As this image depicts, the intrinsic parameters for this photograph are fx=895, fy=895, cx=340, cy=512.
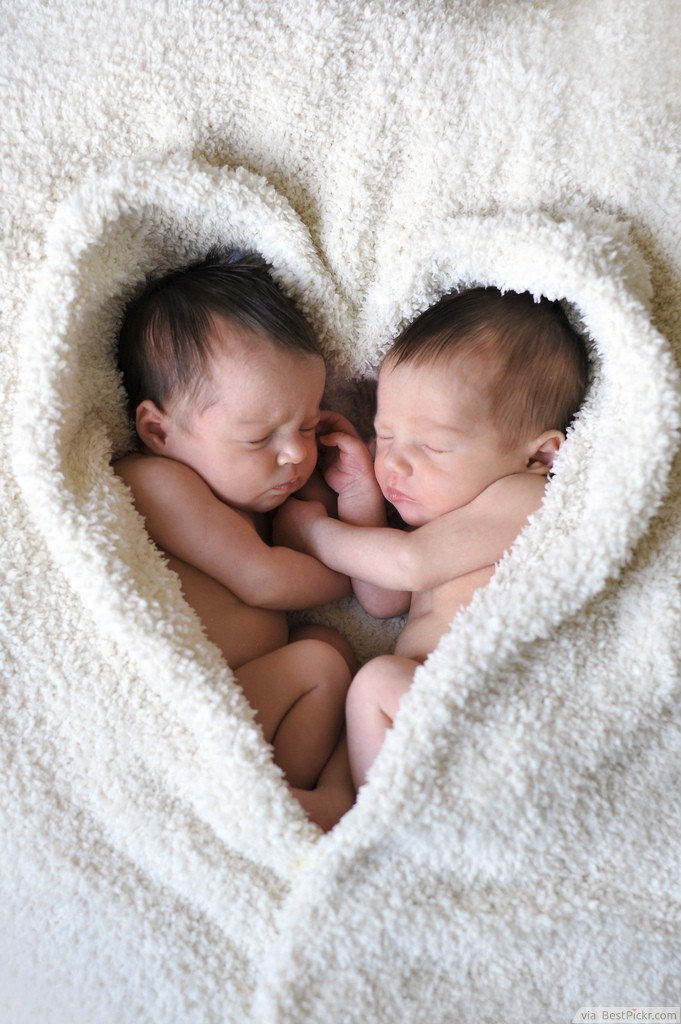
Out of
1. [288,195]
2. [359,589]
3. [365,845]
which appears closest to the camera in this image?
[365,845]

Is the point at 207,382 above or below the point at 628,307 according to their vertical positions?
below

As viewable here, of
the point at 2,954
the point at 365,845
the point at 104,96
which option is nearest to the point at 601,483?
the point at 365,845

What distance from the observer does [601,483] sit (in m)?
1.18

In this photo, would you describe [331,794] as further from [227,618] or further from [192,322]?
[192,322]

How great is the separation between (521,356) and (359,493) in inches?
14.2

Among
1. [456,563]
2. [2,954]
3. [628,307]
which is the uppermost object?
[628,307]

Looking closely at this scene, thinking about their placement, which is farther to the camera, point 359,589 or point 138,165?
point 359,589

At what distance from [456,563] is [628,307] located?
423 mm

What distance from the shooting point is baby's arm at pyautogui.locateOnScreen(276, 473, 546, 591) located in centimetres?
128

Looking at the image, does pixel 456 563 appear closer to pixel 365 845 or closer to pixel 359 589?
pixel 359 589

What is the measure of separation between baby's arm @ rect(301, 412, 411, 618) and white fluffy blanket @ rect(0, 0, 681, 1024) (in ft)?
0.74

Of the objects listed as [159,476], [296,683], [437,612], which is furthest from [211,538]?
[437,612]

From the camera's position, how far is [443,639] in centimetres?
118

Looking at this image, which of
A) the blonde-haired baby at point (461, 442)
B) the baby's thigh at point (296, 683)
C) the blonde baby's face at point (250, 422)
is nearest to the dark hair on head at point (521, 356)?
the blonde-haired baby at point (461, 442)
